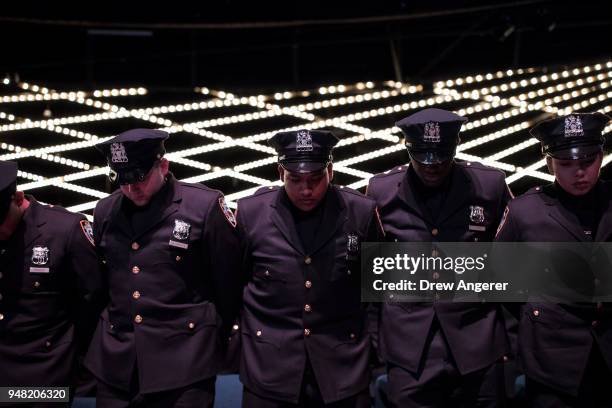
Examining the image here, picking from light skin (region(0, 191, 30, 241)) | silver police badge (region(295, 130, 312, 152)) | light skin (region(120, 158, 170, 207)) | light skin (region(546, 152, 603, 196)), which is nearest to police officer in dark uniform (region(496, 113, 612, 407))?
light skin (region(546, 152, 603, 196))

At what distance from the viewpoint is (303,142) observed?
335cm

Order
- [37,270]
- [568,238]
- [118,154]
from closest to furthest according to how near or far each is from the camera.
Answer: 1. [568,238]
2. [118,154]
3. [37,270]

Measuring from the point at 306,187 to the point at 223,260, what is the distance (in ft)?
1.64

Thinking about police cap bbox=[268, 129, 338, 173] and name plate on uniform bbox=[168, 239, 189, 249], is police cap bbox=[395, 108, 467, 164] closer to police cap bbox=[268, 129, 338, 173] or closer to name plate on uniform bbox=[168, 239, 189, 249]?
police cap bbox=[268, 129, 338, 173]

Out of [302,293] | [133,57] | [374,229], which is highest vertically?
[133,57]

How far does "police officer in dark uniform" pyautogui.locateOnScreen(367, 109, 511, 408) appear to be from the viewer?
127 inches

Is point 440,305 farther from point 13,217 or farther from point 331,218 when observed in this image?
point 13,217

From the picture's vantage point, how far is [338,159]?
7.83m

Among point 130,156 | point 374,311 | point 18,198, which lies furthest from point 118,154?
point 374,311

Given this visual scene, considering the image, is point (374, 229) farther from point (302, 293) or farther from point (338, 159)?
point (338, 159)

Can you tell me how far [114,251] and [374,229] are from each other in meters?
1.19

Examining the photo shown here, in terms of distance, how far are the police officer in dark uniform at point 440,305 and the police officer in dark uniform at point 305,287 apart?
0.43ft

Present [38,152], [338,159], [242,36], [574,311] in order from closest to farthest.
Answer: [574,311] → [38,152] → [338,159] → [242,36]

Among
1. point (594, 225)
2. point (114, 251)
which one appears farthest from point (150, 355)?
point (594, 225)
